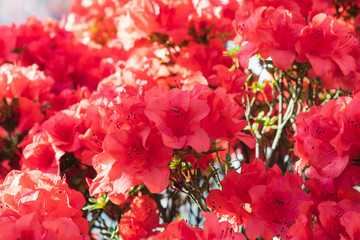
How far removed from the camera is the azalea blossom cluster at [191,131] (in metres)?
0.89

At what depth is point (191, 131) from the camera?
0.90 m

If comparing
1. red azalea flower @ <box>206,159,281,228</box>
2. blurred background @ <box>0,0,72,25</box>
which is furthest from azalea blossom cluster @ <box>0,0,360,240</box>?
blurred background @ <box>0,0,72,25</box>

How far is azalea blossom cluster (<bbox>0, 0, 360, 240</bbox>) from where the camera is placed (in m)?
0.89

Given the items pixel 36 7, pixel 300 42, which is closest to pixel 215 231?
pixel 300 42

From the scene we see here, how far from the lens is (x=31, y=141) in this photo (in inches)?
50.7

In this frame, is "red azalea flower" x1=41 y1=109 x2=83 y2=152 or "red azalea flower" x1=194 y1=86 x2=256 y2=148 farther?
"red azalea flower" x1=41 y1=109 x2=83 y2=152

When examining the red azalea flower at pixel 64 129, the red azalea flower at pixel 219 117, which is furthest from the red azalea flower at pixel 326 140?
the red azalea flower at pixel 64 129

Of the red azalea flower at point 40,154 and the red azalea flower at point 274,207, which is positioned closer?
the red azalea flower at point 274,207

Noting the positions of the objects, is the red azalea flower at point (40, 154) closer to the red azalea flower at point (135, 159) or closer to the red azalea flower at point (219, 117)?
the red azalea flower at point (135, 159)

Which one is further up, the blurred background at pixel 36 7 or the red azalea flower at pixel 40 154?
the red azalea flower at pixel 40 154

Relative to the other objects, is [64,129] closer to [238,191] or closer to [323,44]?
[238,191]

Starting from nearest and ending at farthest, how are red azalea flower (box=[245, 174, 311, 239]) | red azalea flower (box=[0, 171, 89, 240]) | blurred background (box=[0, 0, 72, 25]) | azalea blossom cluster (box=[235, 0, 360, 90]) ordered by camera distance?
1. red azalea flower (box=[0, 171, 89, 240])
2. red azalea flower (box=[245, 174, 311, 239])
3. azalea blossom cluster (box=[235, 0, 360, 90])
4. blurred background (box=[0, 0, 72, 25])

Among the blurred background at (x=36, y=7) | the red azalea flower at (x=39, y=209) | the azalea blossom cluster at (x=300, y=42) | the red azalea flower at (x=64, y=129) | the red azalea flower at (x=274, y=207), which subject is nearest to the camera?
the red azalea flower at (x=39, y=209)

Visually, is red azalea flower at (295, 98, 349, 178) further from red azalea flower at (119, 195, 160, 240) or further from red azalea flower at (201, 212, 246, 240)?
red azalea flower at (119, 195, 160, 240)
